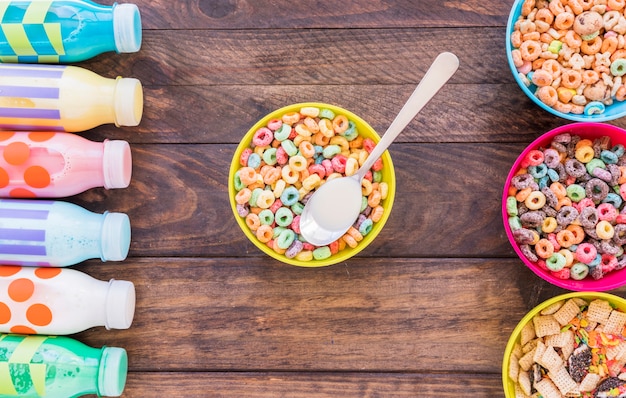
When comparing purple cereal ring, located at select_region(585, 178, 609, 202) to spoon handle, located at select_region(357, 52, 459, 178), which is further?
purple cereal ring, located at select_region(585, 178, 609, 202)

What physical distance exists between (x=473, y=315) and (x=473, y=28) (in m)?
0.45

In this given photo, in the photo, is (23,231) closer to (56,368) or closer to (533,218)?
(56,368)

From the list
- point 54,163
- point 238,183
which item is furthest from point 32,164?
point 238,183

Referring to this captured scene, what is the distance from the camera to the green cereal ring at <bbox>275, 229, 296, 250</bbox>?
895 mm

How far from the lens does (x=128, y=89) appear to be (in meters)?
0.91

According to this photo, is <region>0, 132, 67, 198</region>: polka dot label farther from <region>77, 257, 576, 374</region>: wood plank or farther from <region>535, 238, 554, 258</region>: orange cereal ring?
<region>535, 238, 554, 258</region>: orange cereal ring

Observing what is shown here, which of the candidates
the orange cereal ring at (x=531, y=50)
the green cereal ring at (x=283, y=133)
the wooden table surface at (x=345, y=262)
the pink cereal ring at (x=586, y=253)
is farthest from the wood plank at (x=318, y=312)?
the orange cereal ring at (x=531, y=50)

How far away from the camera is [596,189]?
2.94 ft

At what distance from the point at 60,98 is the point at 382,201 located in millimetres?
494

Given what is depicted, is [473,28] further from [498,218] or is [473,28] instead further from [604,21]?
[498,218]

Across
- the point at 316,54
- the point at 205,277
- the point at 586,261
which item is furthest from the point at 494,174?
the point at 205,277

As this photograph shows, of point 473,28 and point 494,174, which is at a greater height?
point 473,28

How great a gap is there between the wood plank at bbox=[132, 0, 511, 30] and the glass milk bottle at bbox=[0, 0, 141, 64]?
7cm

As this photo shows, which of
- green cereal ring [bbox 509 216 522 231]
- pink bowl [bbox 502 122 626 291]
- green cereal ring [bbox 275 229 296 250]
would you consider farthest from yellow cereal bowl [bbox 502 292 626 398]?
green cereal ring [bbox 275 229 296 250]
